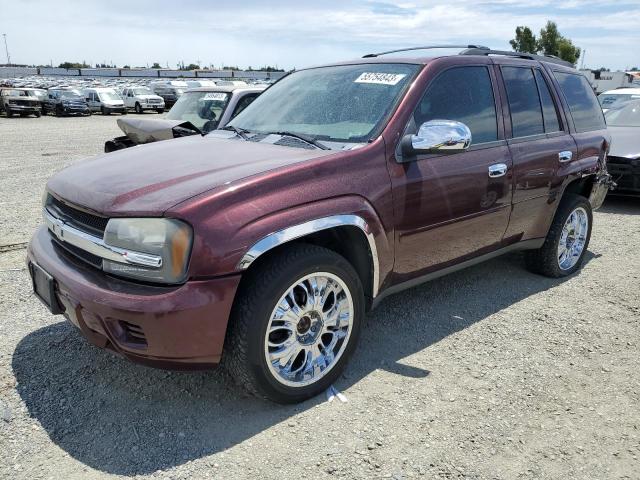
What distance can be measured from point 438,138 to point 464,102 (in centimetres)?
74

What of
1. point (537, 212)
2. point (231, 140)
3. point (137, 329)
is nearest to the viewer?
point (137, 329)

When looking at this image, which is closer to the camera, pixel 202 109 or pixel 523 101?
pixel 523 101

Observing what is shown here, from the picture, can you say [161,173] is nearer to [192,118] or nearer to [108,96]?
[192,118]

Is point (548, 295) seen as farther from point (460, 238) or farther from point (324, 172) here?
point (324, 172)

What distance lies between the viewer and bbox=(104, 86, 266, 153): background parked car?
7.07 m

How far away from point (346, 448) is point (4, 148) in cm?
1532

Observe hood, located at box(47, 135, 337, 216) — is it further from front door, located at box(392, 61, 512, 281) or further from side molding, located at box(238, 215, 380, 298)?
front door, located at box(392, 61, 512, 281)

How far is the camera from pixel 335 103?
3529 mm

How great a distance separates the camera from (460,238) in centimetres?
368

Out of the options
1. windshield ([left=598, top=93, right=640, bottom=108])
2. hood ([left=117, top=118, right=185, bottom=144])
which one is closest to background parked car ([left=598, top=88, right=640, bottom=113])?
windshield ([left=598, top=93, right=640, bottom=108])

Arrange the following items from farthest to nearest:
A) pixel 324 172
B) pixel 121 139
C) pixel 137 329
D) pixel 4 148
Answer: pixel 4 148 < pixel 121 139 < pixel 324 172 < pixel 137 329

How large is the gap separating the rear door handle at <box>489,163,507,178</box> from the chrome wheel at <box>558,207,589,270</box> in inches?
50.8

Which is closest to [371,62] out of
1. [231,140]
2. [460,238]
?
[231,140]

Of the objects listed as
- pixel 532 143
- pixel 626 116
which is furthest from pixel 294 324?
pixel 626 116
